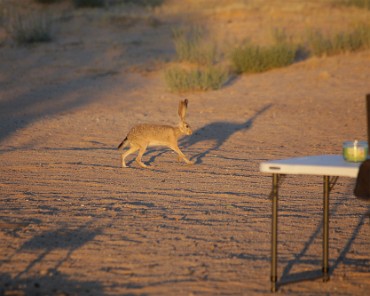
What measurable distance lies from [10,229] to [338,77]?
1260 centimetres

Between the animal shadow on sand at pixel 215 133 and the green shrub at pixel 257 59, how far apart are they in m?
4.18

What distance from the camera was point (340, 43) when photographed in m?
19.9

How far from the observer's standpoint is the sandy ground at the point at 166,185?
548cm

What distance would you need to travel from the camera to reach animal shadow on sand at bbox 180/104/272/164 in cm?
1205

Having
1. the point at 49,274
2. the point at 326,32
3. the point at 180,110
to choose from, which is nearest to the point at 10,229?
the point at 49,274

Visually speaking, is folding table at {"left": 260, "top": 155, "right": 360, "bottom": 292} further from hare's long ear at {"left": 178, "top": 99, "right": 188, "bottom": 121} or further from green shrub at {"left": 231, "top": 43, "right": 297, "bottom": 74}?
green shrub at {"left": 231, "top": 43, "right": 297, "bottom": 74}

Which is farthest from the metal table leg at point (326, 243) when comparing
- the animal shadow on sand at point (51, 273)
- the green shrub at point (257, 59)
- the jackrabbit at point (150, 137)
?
the green shrub at point (257, 59)

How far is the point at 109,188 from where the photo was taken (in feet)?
27.9

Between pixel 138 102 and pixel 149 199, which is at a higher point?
pixel 149 199

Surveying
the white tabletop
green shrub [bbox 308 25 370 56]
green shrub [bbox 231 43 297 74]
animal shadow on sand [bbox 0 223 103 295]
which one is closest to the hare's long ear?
animal shadow on sand [bbox 0 223 103 295]

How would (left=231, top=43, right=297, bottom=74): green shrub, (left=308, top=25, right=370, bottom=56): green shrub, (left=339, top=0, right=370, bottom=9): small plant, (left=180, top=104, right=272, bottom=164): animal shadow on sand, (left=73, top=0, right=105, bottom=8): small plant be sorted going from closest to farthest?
(left=180, top=104, right=272, bottom=164): animal shadow on sand < (left=231, top=43, right=297, bottom=74): green shrub < (left=308, top=25, right=370, bottom=56): green shrub < (left=339, top=0, right=370, bottom=9): small plant < (left=73, top=0, right=105, bottom=8): small plant

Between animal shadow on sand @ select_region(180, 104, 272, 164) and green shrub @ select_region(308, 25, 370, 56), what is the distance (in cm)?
582

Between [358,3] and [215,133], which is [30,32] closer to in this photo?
[215,133]

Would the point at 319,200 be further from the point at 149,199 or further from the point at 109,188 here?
the point at 109,188
